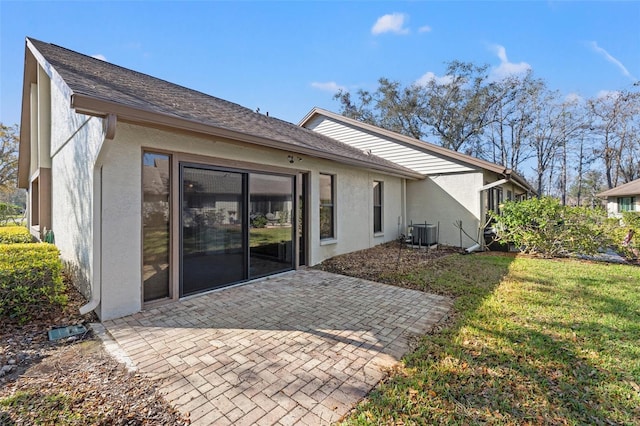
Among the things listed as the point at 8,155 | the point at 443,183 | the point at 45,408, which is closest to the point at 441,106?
the point at 443,183

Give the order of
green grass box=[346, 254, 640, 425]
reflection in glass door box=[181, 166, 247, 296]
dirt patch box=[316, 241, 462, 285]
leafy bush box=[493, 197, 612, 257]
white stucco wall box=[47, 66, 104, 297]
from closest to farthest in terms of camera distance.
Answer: green grass box=[346, 254, 640, 425] < white stucco wall box=[47, 66, 104, 297] < reflection in glass door box=[181, 166, 247, 296] < dirt patch box=[316, 241, 462, 285] < leafy bush box=[493, 197, 612, 257]

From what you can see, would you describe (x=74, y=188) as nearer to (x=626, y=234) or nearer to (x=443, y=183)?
(x=443, y=183)

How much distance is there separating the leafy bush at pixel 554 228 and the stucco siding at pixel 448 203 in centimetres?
146

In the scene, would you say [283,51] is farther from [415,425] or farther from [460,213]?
[415,425]

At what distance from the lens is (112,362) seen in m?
3.04

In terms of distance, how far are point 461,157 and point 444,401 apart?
10.1 meters

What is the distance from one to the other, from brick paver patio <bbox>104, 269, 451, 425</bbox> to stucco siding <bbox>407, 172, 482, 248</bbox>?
261 inches

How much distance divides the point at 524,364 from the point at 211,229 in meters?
4.84

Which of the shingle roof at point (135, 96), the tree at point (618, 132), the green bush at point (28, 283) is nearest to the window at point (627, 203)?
the tree at point (618, 132)

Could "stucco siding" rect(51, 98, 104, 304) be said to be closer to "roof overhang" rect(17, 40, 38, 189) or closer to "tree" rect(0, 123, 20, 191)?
"roof overhang" rect(17, 40, 38, 189)

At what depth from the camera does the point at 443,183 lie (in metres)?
11.5

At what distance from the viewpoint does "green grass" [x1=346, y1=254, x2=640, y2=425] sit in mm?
2369

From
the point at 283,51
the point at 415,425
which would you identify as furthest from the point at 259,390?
the point at 283,51

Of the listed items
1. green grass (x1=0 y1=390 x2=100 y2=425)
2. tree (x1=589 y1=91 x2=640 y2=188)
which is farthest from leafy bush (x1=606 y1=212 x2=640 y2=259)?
tree (x1=589 y1=91 x2=640 y2=188)
